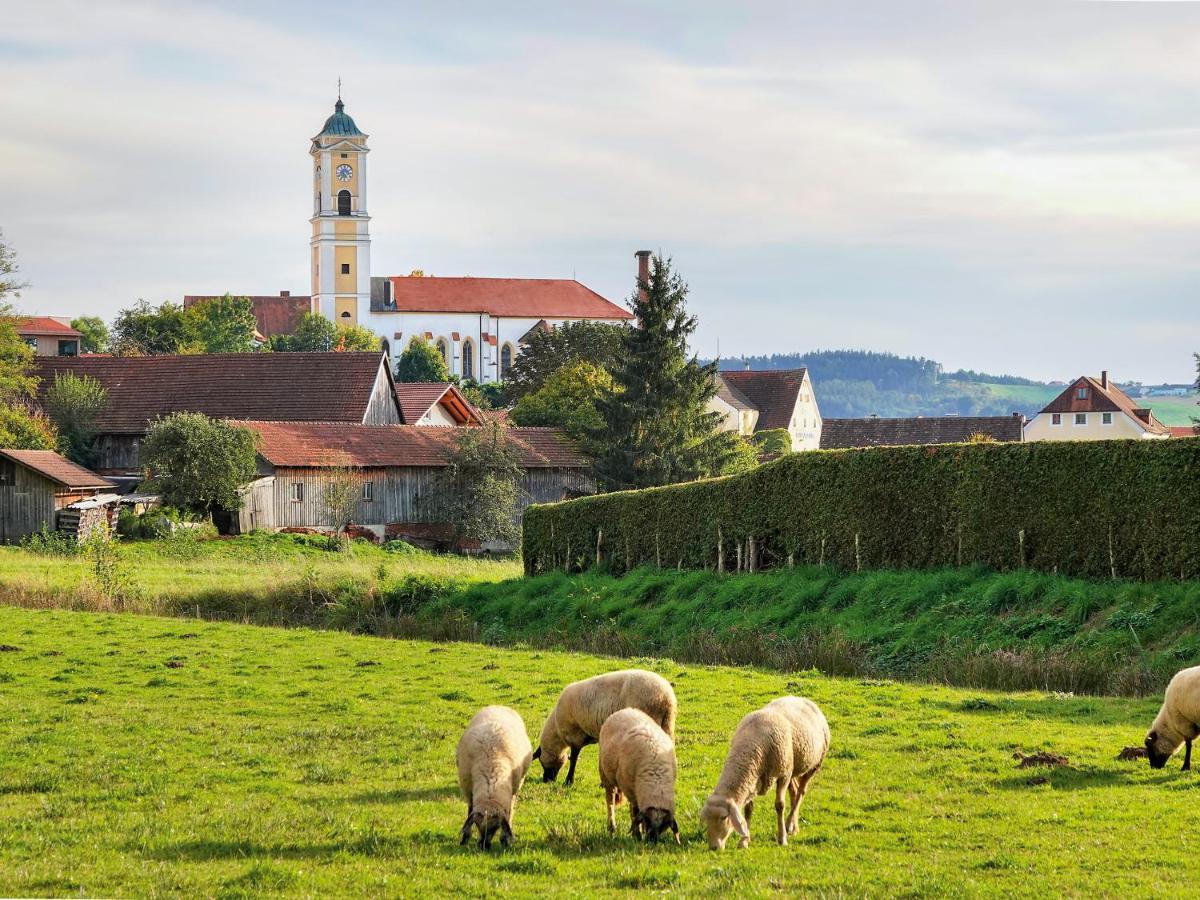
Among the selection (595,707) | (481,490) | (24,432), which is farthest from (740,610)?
(24,432)

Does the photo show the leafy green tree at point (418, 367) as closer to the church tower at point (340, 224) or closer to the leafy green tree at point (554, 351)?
the leafy green tree at point (554, 351)

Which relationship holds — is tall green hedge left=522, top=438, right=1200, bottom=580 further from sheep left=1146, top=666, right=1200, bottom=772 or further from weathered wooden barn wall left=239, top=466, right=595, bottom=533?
weathered wooden barn wall left=239, top=466, right=595, bottom=533

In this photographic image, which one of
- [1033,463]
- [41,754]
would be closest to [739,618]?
[1033,463]

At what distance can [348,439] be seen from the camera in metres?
62.9

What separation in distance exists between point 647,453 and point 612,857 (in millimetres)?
52159

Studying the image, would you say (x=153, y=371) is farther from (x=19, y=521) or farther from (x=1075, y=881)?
(x=1075, y=881)

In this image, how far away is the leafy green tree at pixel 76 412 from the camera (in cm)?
6925

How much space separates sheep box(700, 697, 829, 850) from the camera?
11547 mm

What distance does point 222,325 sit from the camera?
11900cm

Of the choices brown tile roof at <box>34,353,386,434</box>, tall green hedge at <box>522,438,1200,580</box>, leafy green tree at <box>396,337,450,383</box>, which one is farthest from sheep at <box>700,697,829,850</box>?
leafy green tree at <box>396,337,450,383</box>

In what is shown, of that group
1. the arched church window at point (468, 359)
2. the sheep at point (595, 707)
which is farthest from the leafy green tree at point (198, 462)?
the arched church window at point (468, 359)

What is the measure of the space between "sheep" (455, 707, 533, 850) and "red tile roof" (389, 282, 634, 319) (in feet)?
463

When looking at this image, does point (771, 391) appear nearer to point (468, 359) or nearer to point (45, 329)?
point (468, 359)

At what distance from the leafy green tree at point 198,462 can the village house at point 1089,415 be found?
7508 centimetres
